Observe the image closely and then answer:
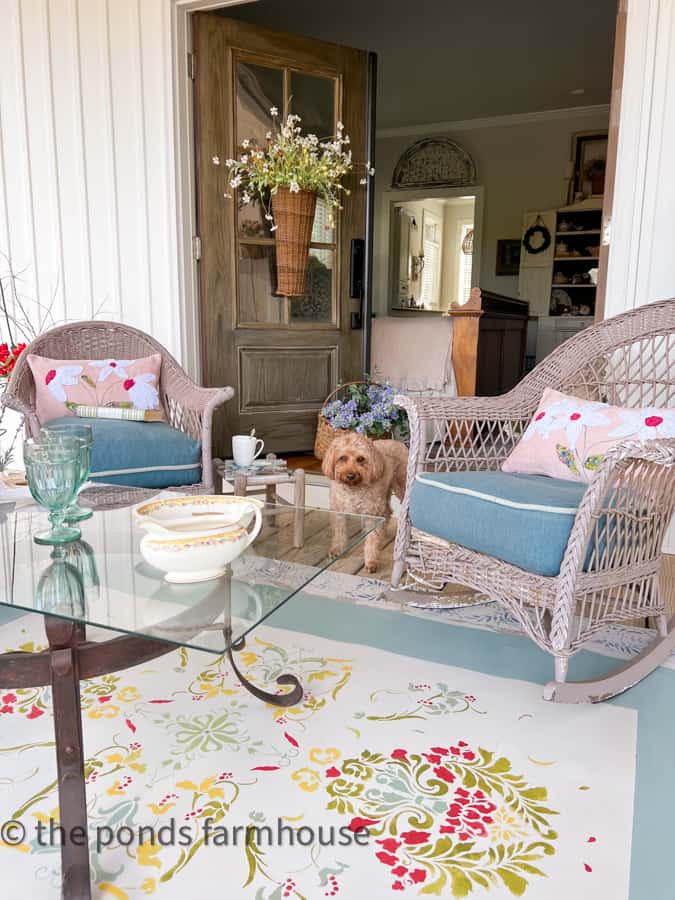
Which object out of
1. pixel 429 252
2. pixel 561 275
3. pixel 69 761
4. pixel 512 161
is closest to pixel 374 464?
pixel 69 761

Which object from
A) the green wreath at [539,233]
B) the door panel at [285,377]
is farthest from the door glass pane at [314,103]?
the green wreath at [539,233]

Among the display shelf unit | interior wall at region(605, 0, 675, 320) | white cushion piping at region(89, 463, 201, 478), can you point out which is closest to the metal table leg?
white cushion piping at region(89, 463, 201, 478)

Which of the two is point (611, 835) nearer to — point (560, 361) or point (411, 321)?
point (560, 361)

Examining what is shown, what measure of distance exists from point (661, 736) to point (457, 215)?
8.05m

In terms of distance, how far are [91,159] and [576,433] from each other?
274 centimetres

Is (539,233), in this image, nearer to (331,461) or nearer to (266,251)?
(266,251)

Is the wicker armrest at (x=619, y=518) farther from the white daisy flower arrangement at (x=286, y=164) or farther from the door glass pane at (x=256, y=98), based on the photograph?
the door glass pane at (x=256, y=98)

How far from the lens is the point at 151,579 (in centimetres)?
124

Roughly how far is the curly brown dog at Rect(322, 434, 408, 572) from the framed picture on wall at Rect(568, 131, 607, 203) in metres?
5.65

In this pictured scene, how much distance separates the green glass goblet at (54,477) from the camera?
1.39 m

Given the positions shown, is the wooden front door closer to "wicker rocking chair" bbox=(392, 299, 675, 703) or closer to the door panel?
the door panel

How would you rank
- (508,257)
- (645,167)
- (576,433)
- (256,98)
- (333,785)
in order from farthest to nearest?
(508,257) < (256,98) < (645,167) < (576,433) < (333,785)

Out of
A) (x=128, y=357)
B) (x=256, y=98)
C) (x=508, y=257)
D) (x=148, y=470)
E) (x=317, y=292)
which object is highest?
(x=256, y=98)

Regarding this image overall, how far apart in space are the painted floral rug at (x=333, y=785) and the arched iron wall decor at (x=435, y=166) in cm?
700
